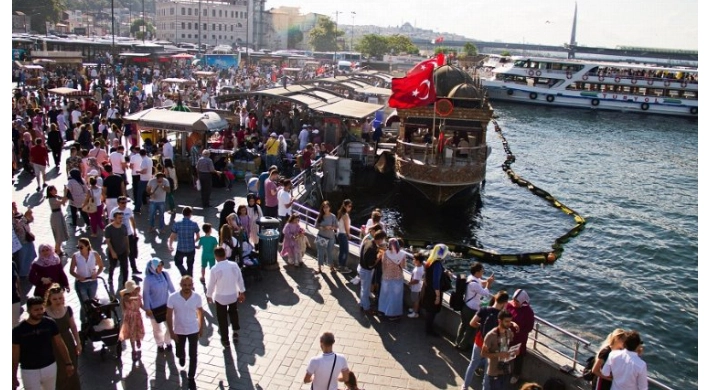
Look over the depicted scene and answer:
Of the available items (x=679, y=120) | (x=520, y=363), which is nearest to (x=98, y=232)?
(x=520, y=363)

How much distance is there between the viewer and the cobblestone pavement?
8.26m

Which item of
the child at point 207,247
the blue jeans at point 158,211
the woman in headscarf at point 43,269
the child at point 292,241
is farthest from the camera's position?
the blue jeans at point 158,211

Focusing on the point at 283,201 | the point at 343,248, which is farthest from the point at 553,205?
the point at 343,248

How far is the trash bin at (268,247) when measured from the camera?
1190cm

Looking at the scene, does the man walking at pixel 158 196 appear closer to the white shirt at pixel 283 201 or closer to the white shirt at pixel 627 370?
the white shirt at pixel 283 201

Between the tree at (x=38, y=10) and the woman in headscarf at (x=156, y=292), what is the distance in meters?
107

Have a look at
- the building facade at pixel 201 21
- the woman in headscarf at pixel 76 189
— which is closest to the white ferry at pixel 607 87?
the woman in headscarf at pixel 76 189

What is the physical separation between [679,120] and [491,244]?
2290 inches

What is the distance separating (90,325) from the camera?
852 cm

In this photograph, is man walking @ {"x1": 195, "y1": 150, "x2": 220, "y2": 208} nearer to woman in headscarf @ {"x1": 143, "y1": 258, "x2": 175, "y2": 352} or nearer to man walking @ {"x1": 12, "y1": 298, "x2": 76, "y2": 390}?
woman in headscarf @ {"x1": 143, "y1": 258, "x2": 175, "y2": 352}

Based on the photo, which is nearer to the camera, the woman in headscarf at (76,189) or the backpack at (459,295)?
the backpack at (459,295)

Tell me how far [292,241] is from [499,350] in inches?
230

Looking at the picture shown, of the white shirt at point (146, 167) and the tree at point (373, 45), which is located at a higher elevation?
the tree at point (373, 45)

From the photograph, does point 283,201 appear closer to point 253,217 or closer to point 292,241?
point 253,217
